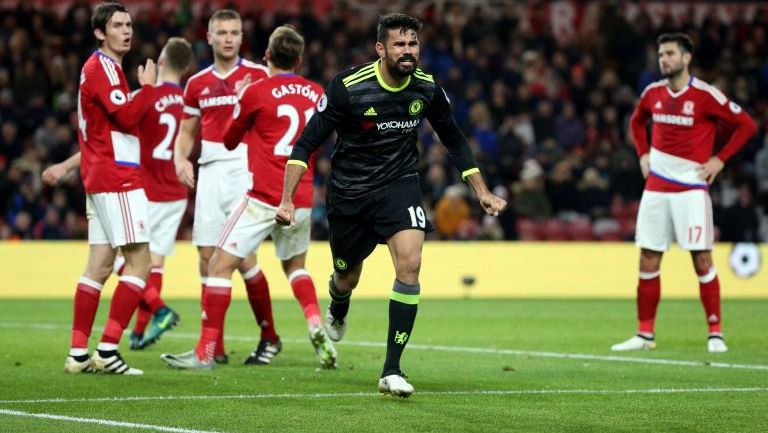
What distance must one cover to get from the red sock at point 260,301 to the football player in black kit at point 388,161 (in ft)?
6.24

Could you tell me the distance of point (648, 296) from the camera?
11820 mm

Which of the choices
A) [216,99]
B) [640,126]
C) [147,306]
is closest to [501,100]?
[640,126]

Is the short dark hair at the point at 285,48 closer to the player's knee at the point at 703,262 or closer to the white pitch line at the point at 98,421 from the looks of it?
the white pitch line at the point at 98,421

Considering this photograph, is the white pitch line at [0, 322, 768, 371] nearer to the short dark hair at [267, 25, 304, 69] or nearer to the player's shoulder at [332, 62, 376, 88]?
the short dark hair at [267, 25, 304, 69]

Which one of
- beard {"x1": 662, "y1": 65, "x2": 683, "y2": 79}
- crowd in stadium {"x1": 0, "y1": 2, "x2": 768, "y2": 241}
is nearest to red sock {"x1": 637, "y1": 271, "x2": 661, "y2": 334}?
beard {"x1": 662, "y1": 65, "x2": 683, "y2": 79}

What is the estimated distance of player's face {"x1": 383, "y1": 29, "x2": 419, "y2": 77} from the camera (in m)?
7.95

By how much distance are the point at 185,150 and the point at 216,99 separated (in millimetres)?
514

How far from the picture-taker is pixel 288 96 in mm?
9656

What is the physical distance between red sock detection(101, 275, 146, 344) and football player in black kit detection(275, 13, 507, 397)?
65.1 inches

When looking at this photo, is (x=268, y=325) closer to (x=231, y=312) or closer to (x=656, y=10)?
(x=231, y=312)

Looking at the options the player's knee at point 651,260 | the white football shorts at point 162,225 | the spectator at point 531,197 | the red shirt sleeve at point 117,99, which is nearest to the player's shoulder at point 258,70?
the red shirt sleeve at point 117,99

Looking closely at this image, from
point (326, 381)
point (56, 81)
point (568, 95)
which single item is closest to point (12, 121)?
point (56, 81)

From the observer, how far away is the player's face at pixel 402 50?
795cm

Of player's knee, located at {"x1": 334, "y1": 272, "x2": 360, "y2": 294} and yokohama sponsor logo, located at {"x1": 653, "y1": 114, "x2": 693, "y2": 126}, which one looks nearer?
player's knee, located at {"x1": 334, "y1": 272, "x2": 360, "y2": 294}
